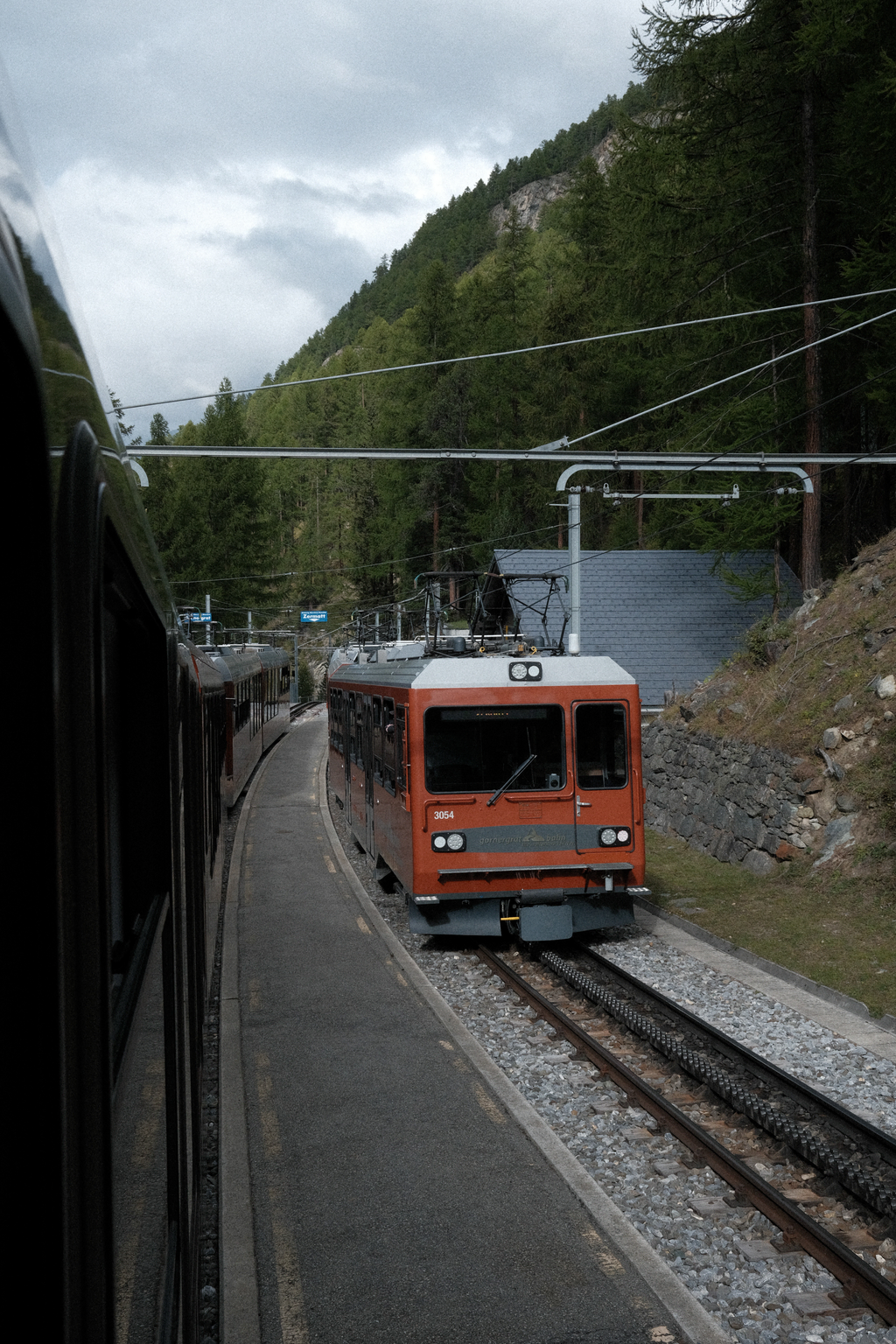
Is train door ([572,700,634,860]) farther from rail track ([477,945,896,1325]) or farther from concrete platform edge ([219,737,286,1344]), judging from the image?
concrete platform edge ([219,737,286,1344])

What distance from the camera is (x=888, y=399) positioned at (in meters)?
23.8

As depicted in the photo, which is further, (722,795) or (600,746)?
(722,795)

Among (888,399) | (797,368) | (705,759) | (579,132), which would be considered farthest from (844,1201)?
(579,132)

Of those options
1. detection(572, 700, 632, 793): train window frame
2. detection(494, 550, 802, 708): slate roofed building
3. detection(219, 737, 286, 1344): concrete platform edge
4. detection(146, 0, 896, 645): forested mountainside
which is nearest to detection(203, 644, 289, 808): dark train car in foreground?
detection(494, 550, 802, 708): slate roofed building

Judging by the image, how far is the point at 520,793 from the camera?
11.4 m

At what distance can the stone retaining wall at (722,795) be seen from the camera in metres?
15.0

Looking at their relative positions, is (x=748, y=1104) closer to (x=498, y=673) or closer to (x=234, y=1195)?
(x=234, y=1195)

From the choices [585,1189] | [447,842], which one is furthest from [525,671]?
[585,1189]

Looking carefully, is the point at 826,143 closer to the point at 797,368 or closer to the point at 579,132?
the point at 797,368

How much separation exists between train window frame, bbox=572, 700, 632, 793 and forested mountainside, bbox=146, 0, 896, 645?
3465 millimetres

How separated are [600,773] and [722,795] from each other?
5768mm

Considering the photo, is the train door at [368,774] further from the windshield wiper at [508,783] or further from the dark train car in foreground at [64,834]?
the dark train car in foreground at [64,834]

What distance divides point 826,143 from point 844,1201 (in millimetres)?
24283

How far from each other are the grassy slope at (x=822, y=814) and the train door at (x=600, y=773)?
1.88m
